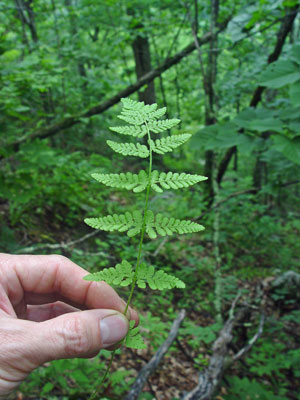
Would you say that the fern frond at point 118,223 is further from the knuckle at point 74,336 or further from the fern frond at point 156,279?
the knuckle at point 74,336

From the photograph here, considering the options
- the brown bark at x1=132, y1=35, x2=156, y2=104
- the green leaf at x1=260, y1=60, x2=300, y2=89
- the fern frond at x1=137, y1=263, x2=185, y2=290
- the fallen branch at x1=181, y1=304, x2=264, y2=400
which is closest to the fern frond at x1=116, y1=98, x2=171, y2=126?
the fern frond at x1=137, y1=263, x2=185, y2=290

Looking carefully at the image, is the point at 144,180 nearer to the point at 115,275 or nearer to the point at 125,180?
the point at 125,180

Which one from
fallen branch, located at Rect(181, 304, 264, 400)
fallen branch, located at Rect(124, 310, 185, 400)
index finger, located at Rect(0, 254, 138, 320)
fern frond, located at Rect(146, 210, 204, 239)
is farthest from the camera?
fallen branch, located at Rect(181, 304, 264, 400)

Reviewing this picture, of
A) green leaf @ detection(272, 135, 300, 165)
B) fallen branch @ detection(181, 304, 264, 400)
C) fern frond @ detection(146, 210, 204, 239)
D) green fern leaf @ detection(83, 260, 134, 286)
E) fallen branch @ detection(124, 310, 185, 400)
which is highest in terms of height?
fern frond @ detection(146, 210, 204, 239)

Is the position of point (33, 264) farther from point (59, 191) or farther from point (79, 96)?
point (79, 96)

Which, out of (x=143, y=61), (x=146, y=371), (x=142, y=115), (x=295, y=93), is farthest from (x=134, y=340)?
(x=143, y=61)

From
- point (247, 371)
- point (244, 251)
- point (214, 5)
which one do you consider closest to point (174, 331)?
point (247, 371)

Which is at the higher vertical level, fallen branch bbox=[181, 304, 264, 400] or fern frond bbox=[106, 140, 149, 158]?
fern frond bbox=[106, 140, 149, 158]

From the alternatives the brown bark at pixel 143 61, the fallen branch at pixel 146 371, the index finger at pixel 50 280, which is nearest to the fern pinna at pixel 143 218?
the index finger at pixel 50 280

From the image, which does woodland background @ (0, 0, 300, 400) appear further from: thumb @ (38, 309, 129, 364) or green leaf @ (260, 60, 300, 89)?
thumb @ (38, 309, 129, 364)
